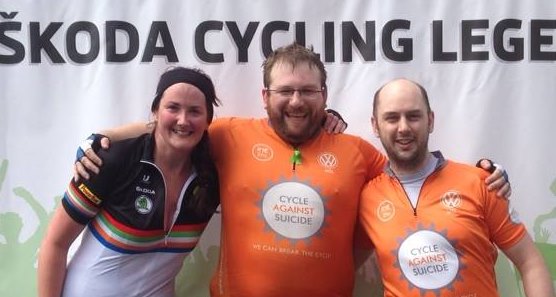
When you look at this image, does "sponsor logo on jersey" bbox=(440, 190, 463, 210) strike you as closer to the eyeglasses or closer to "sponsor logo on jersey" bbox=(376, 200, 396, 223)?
"sponsor logo on jersey" bbox=(376, 200, 396, 223)

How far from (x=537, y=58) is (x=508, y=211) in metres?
0.85

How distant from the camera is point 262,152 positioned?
6.90 feet

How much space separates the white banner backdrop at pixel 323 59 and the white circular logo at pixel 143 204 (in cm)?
56

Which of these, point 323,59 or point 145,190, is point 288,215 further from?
point 323,59

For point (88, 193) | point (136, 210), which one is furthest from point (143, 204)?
point (88, 193)

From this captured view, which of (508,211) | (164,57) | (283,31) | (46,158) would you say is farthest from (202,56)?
(508,211)

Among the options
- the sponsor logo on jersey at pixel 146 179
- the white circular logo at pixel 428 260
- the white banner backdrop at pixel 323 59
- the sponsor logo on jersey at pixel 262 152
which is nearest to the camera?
the white circular logo at pixel 428 260

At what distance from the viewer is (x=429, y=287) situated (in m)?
1.87

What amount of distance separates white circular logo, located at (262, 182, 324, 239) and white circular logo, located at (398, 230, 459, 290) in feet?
1.11

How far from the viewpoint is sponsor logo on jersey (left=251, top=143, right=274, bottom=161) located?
209 cm

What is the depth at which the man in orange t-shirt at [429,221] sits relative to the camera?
1876 mm

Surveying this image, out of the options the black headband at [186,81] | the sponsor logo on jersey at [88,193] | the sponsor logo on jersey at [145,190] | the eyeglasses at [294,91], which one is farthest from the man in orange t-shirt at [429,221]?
the sponsor logo on jersey at [88,193]

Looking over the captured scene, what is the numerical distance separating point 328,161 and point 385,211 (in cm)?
29

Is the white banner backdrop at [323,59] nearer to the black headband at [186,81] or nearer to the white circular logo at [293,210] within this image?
the black headband at [186,81]
